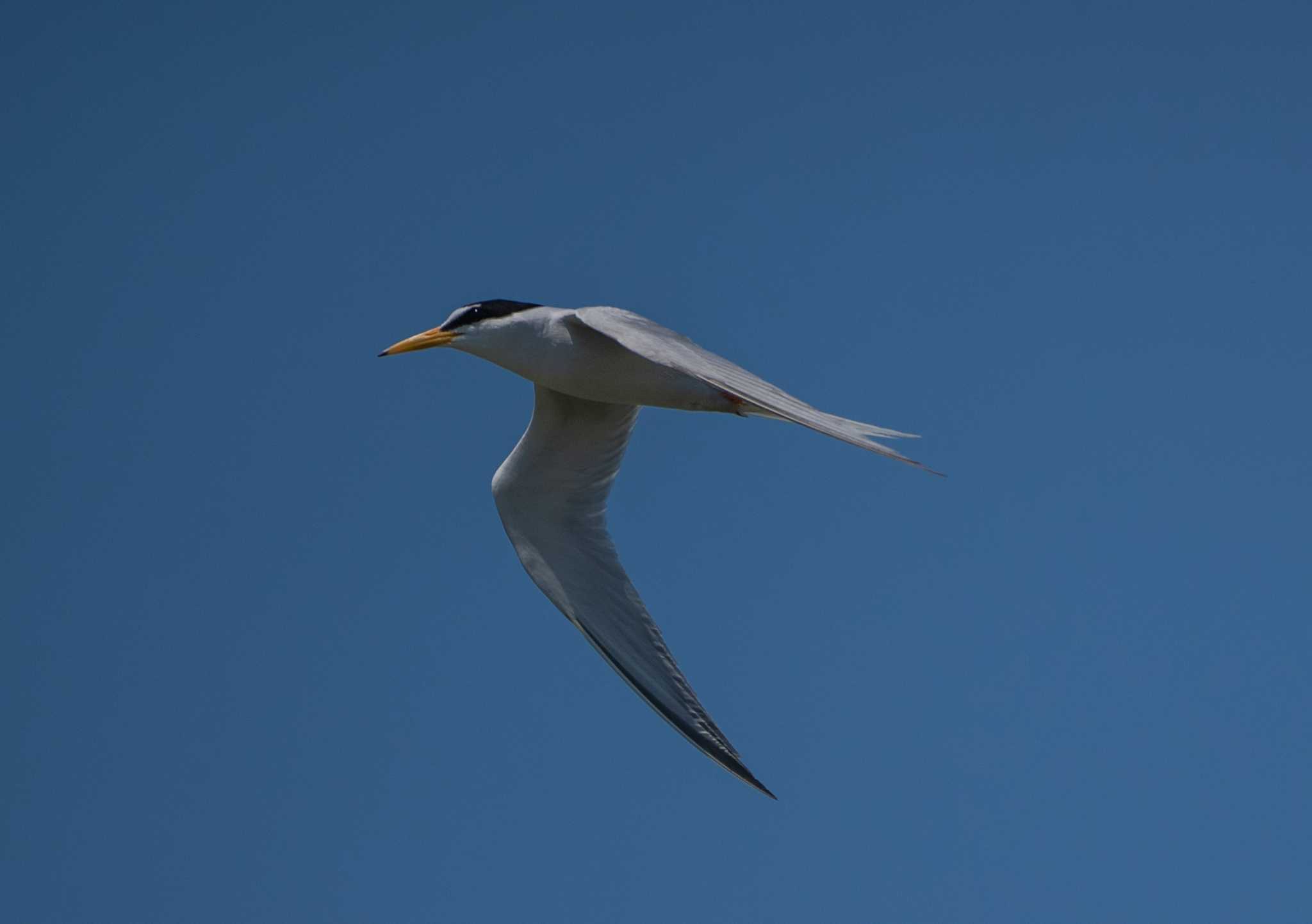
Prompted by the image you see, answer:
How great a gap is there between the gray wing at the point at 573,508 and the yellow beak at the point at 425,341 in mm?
869

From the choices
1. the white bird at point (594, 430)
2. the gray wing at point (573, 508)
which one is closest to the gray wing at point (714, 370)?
the white bird at point (594, 430)

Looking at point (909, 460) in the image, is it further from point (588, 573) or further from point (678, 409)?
point (588, 573)

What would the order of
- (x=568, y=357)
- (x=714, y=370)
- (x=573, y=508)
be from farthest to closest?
(x=573, y=508), (x=568, y=357), (x=714, y=370)

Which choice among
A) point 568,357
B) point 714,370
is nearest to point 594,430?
point 568,357

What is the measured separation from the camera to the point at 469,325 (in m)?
7.21

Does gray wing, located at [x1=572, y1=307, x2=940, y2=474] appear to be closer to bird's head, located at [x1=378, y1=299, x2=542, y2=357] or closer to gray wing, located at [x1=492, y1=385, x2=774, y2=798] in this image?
bird's head, located at [x1=378, y1=299, x2=542, y2=357]

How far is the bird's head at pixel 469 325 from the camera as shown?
715 cm

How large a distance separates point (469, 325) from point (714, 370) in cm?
156

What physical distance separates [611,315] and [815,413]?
130 centimetres

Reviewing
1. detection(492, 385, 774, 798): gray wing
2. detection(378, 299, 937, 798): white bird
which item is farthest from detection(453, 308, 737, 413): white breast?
detection(492, 385, 774, 798): gray wing

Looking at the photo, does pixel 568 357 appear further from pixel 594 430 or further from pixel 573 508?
pixel 573 508

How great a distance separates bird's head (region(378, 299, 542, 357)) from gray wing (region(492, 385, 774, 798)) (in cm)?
83

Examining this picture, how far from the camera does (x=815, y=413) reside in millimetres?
5977

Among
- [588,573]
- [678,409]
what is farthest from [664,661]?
[678,409]
